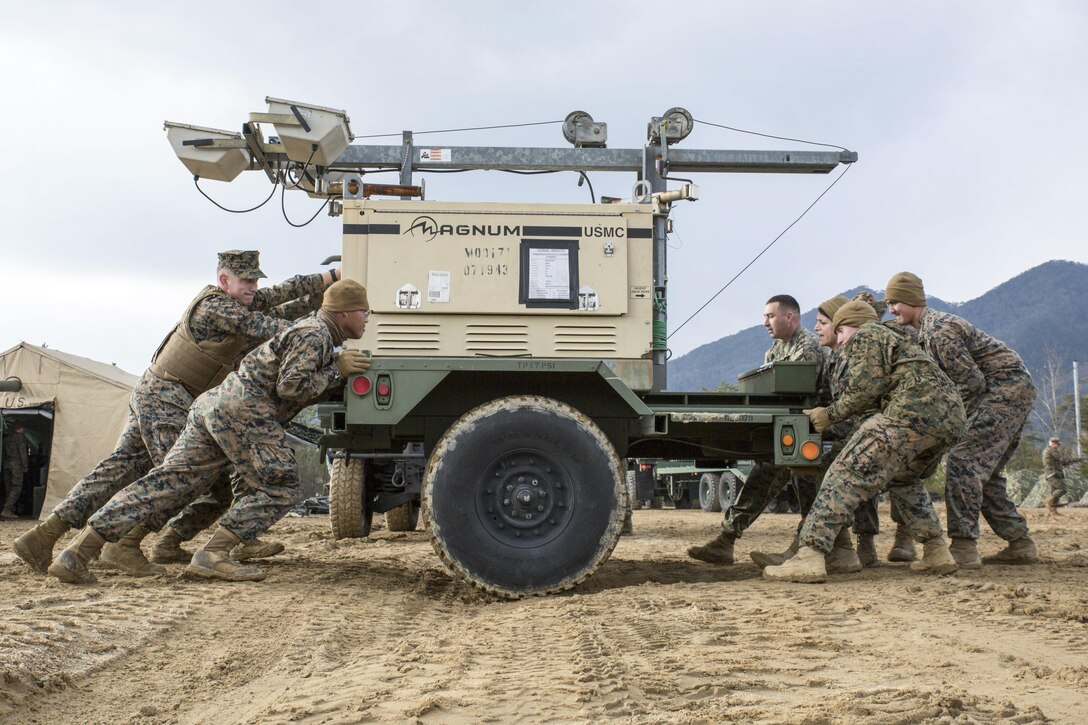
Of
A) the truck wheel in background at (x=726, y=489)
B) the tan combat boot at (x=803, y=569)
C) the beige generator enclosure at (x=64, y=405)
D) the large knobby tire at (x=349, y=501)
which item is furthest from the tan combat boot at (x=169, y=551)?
the truck wheel in background at (x=726, y=489)

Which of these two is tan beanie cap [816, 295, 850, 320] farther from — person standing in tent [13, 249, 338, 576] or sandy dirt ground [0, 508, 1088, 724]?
person standing in tent [13, 249, 338, 576]

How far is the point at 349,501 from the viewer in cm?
788

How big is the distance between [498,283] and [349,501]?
301 centimetres

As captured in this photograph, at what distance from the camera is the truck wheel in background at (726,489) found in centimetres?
1691

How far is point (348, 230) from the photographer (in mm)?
5652

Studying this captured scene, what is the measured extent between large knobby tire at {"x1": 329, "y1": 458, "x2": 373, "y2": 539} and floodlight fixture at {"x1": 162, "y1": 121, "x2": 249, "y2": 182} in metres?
2.67

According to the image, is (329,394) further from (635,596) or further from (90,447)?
(90,447)

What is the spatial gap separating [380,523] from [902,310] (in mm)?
7703

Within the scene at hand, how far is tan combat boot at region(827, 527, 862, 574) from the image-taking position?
19.3ft

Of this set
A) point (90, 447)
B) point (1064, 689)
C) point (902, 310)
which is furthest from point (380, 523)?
point (1064, 689)

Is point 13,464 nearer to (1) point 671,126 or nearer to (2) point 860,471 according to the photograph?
(1) point 671,126

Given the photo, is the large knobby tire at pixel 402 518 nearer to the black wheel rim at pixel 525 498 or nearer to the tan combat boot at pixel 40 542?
the tan combat boot at pixel 40 542

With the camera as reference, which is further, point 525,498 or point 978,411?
point 978,411

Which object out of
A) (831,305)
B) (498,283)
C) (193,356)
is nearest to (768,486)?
(831,305)
